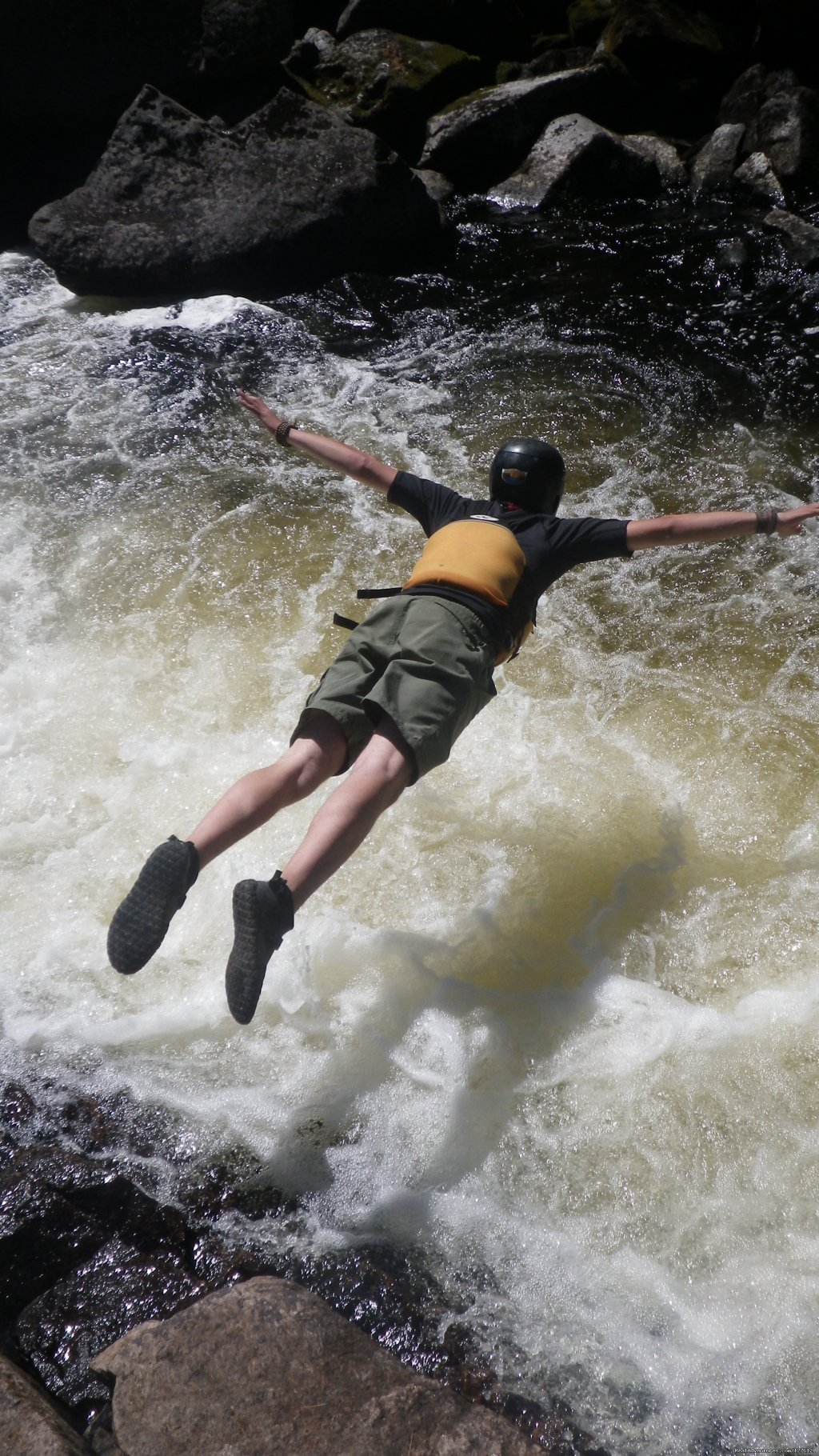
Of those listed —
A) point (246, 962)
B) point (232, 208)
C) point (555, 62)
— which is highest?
point (555, 62)

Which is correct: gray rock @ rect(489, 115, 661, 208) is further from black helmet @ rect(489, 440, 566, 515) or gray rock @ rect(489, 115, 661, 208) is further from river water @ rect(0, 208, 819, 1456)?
black helmet @ rect(489, 440, 566, 515)

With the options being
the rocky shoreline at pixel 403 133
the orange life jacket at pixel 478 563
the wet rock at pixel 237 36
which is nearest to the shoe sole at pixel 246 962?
the orange life jacket at pixel 478 563

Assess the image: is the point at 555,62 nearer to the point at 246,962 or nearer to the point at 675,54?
the point at 675,54

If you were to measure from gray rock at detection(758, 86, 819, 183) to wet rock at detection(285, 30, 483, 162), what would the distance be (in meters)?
3.66

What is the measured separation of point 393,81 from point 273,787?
11468 millimetres

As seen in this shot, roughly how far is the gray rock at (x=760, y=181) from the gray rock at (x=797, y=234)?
0.61 metres

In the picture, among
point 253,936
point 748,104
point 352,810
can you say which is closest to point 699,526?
point 352,810

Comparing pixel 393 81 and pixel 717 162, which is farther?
pixel 393 81

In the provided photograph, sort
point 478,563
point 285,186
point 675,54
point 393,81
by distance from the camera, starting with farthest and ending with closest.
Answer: point 675,54 < point 393,81 < point 285,186 < point 478,563

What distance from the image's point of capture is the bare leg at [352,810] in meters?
2.88

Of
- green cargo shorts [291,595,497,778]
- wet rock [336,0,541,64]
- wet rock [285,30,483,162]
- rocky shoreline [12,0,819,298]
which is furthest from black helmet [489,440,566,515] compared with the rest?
wet rock [336,0,541,64]

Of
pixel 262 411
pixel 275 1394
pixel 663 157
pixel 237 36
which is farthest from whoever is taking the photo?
pixel 663 157

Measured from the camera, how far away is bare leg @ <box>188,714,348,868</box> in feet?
9.90

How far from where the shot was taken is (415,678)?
320cm
